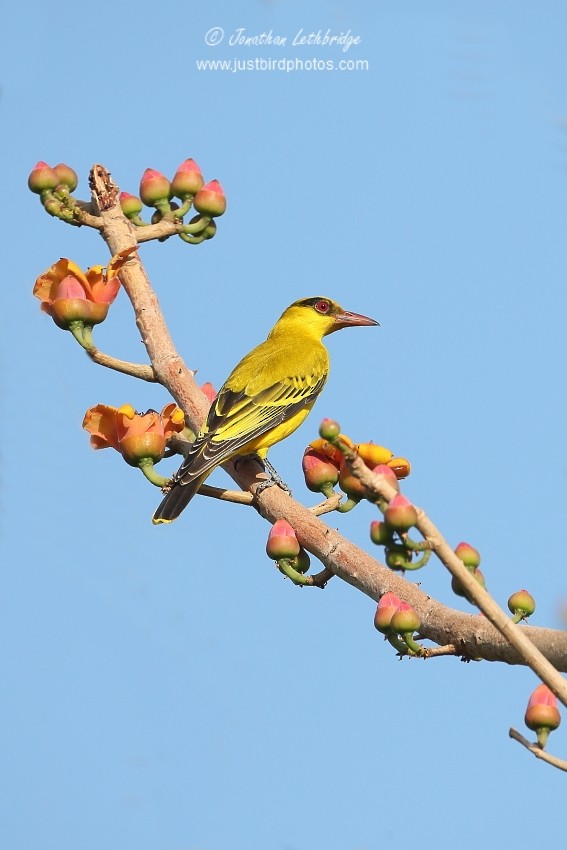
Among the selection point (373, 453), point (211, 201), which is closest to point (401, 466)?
point (373, 453)

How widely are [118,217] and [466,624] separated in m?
2.44

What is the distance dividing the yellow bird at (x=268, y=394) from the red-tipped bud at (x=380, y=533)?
222 cm

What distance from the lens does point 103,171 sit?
4.59 metres

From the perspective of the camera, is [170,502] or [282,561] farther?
[170,502]

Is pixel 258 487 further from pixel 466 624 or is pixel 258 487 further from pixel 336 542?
pixel 466 624

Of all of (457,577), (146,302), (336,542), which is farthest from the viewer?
(146,302)

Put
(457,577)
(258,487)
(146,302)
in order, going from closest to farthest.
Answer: (457,577), (258,487), (146,302)

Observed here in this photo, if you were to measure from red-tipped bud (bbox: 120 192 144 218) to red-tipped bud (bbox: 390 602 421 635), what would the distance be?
2.37 m

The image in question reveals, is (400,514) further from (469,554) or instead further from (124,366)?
(124,366)

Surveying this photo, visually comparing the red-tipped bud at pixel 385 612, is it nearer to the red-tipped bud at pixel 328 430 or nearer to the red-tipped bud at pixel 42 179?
the red-tipped bud at pixel 328 430

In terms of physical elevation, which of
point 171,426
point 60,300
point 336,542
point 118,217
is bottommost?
point 336,542

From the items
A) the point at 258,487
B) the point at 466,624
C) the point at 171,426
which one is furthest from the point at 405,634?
the point at 171,426

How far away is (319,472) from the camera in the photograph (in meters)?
3.95

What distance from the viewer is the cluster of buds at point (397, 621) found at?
2.79m
